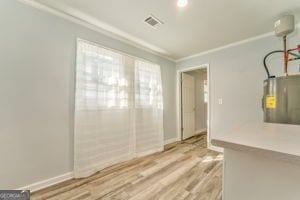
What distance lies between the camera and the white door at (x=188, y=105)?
4477 mm

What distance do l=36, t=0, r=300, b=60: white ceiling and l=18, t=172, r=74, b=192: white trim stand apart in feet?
7.61

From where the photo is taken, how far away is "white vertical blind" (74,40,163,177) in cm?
226

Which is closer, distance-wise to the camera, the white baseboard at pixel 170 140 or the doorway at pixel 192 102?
the white baseboard at pixel 170 140

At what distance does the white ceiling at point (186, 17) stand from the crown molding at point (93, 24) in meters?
0.01

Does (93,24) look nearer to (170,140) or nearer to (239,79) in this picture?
(239,79)

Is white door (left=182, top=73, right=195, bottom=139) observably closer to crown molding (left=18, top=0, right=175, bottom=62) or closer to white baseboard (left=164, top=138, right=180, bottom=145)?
white baseboard (left=164, top=138, right=180, bottom=145)

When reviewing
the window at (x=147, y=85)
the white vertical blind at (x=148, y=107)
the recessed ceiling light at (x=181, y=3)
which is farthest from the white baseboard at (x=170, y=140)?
the recessed ceiling light at (x=181, y=3)

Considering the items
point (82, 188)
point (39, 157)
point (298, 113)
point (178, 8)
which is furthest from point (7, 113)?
point (298, 113)

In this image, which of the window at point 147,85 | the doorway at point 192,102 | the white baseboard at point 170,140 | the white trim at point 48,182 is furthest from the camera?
the doorway at point 192,102

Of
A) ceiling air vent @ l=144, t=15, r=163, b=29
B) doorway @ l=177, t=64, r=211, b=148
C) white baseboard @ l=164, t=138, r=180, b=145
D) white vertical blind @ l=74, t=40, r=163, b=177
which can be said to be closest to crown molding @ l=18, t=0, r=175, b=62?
white vertical blind @ l=74, t=40, r=163, b=177

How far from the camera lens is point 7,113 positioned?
5.60ft

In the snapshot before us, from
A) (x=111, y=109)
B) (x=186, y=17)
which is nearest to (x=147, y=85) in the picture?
(x=111, y=109)

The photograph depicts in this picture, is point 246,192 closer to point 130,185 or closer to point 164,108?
point 130,185

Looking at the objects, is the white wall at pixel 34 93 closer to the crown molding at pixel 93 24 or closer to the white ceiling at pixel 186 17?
the crown molding at pixel 93 24
